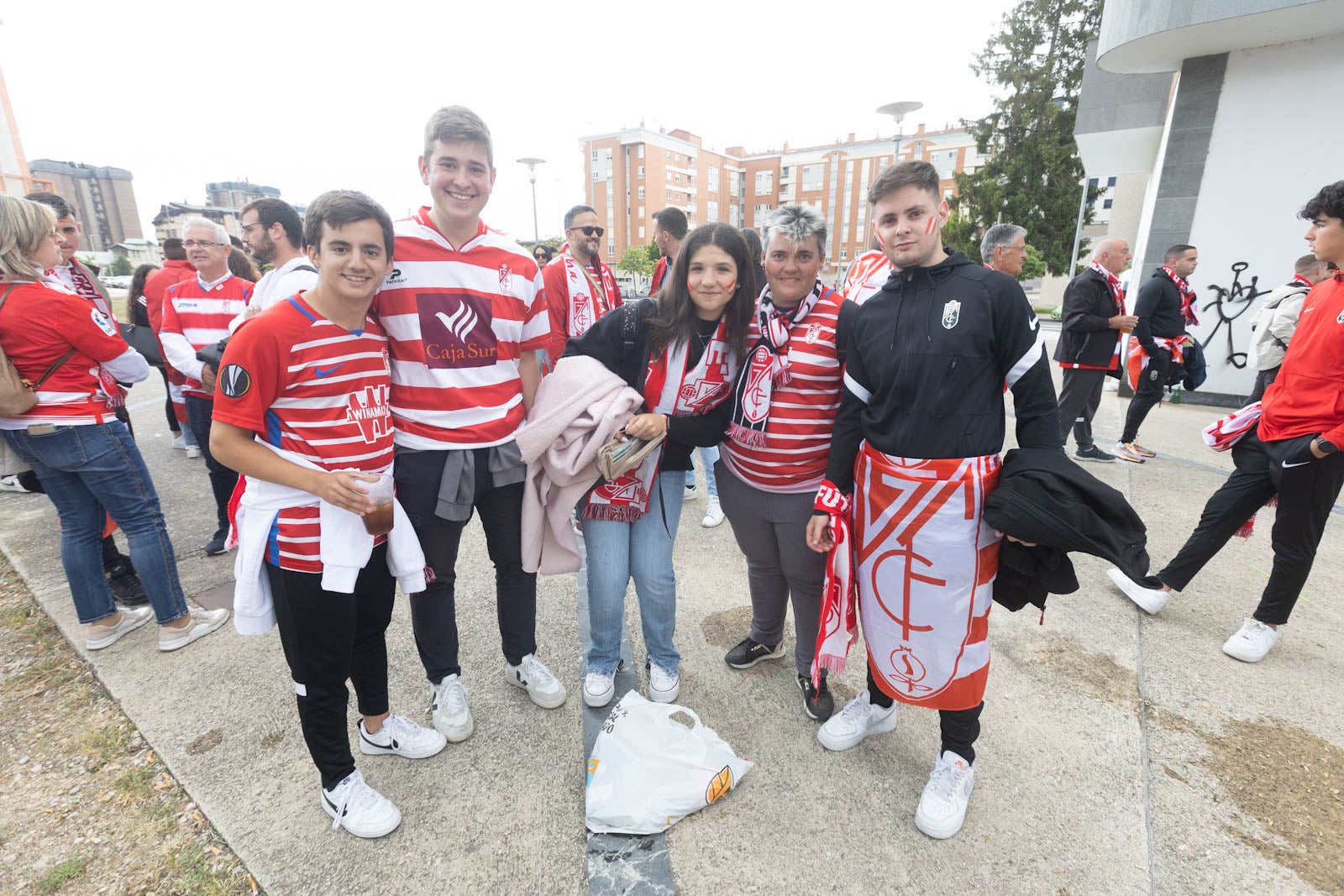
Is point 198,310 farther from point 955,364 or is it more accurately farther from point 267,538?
point 955,364

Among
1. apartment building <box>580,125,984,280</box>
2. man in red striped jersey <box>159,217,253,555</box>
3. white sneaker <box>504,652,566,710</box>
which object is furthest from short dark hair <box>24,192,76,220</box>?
apartment building <box>580,125,984,280</box>

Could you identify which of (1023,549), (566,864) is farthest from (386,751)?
(1023,549)

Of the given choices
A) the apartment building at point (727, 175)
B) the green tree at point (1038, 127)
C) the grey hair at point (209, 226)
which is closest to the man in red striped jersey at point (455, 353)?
the grey hair at point (209, 226)

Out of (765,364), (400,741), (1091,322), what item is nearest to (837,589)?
(765,364)

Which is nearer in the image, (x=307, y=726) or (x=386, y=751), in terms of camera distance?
(x=307, y=726)

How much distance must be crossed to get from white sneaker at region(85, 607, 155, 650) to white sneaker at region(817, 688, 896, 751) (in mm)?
3302

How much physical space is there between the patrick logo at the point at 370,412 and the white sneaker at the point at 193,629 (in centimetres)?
200

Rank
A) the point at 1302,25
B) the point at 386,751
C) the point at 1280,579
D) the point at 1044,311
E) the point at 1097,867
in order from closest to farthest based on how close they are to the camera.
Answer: the point at 1097,867 < the point at 386,751 < the point at 1280,579 < the point at 1302,25 < the point at 1044,311

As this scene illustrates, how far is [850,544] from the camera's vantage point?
207cm

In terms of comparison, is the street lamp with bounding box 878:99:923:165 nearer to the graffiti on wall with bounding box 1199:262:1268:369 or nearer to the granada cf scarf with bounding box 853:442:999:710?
the graffiti on wall with bounding box 1199:262:1268:369

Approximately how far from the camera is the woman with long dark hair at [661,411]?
2.10 meters

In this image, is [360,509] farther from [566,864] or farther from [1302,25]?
[1302,25]

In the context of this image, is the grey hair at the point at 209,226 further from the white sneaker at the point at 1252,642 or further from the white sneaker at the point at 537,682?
the white sneaker at the point at 1252,642

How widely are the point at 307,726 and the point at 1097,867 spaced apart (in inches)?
95.9
